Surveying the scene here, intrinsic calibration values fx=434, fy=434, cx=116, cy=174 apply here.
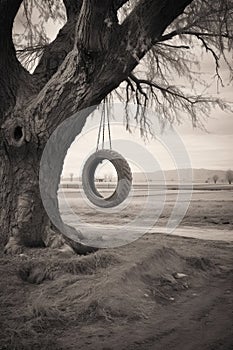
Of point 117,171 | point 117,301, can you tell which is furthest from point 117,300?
point 117,171

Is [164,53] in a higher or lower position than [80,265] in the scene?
higher

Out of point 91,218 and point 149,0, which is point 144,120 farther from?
point 149,0

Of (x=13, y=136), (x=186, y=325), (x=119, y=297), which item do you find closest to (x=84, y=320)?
(x=119, y=297)

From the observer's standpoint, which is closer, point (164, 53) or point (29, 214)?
point (29, 214)

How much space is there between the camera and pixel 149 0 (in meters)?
5.85

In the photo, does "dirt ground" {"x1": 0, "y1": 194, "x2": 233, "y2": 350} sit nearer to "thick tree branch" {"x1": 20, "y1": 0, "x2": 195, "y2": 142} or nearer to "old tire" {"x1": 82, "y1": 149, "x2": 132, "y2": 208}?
"thick tree branch" {"x1": 20, "y1": 0, "x2": 195, "y2": 142}

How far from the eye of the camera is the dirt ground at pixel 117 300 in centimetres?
381

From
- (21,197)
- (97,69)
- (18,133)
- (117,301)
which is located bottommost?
(117,301)

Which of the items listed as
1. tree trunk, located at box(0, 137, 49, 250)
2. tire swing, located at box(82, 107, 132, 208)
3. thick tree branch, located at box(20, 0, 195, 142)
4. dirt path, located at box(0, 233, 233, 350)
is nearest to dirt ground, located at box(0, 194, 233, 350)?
dirt path, located at box(0, 233, 233, 350)

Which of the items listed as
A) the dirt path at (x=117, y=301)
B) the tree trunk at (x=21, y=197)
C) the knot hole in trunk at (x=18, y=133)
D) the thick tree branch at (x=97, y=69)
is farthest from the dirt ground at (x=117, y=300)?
the thick tree branch at (x=97, y=69)

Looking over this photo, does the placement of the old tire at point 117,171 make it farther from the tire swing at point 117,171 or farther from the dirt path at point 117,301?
the dirt path at point 117,301

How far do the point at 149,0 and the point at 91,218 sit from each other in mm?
8379

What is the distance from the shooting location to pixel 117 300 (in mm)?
4660

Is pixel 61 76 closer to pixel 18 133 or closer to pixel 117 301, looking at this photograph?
pixel 18 133
